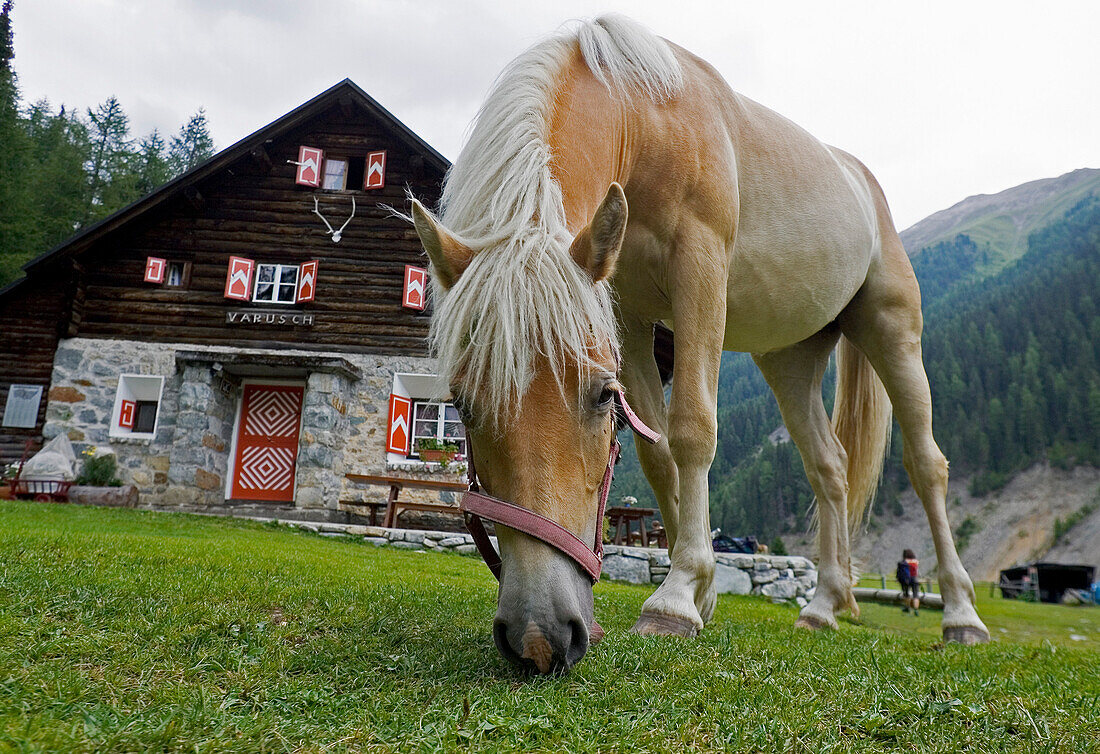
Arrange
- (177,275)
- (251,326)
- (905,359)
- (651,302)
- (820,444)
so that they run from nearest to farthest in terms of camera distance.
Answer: (651,302)
(905,359)
(820,444)
(251,326)
(177,275)

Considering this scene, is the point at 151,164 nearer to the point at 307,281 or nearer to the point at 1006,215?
the point at 307,281

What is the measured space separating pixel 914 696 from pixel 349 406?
11687mm

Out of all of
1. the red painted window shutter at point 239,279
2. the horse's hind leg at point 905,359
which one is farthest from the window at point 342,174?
the horse's hind leg at point 905,359

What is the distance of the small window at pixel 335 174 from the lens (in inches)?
554

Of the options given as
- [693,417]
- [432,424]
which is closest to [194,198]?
[432,424]

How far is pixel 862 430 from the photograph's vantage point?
4793mm

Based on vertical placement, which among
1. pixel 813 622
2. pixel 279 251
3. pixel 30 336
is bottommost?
pixel 813 622

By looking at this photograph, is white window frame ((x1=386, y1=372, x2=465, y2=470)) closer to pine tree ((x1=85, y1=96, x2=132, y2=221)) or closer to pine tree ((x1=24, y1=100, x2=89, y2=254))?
pine tree ((x1=24, y1=100, x2=89, y2=254))

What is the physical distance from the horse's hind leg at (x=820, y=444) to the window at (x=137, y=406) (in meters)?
11.8

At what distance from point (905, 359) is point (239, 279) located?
489 inches

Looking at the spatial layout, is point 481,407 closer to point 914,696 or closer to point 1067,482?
point 914,696

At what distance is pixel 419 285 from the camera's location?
42.7ft

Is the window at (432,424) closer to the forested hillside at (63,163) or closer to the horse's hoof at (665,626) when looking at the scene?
the horse's hoof at (665,626)

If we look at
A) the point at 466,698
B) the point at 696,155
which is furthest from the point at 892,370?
the point at 466,698
